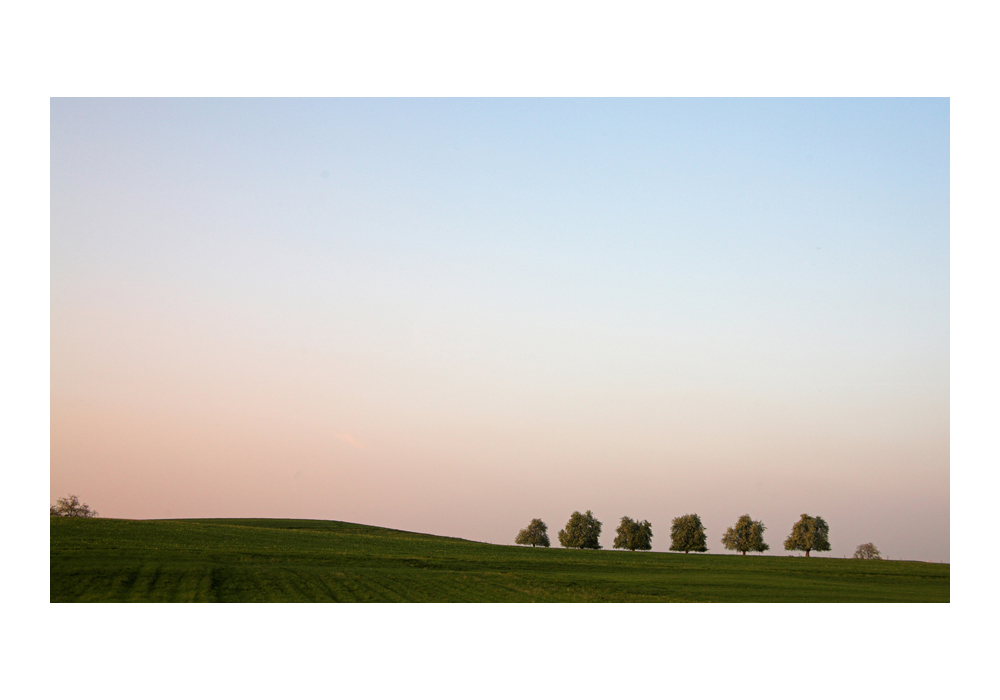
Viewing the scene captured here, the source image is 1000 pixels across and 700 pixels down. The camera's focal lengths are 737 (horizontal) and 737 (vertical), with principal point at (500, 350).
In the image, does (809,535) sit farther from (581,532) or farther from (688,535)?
(581,532)

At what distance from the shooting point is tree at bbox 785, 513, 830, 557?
72.9 metres

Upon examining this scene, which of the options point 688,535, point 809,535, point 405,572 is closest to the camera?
point 405,572

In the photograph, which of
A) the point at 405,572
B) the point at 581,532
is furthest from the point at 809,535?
the point at 405,572

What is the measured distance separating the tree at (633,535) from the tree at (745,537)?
8.77 meters

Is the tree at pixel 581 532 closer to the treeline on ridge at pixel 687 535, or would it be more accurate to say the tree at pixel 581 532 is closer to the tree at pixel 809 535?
the treeline on ridge at pixel 687 535

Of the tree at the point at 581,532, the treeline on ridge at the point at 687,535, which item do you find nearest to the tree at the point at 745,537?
the treeline on ridge at the point at 687,535

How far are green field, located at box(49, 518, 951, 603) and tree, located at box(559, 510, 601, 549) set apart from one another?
26943 millimetres

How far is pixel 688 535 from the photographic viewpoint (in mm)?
80562

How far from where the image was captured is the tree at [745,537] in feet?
250

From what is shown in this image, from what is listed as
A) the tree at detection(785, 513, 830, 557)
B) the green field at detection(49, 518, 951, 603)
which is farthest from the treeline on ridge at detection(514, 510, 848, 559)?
the green field at detection(49, 518, 951, 603)

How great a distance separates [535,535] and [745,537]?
26.1 m

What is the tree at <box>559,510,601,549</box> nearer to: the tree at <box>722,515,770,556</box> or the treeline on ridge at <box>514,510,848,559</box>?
the treeline on ridge at <box>514,510,848,559</box>
